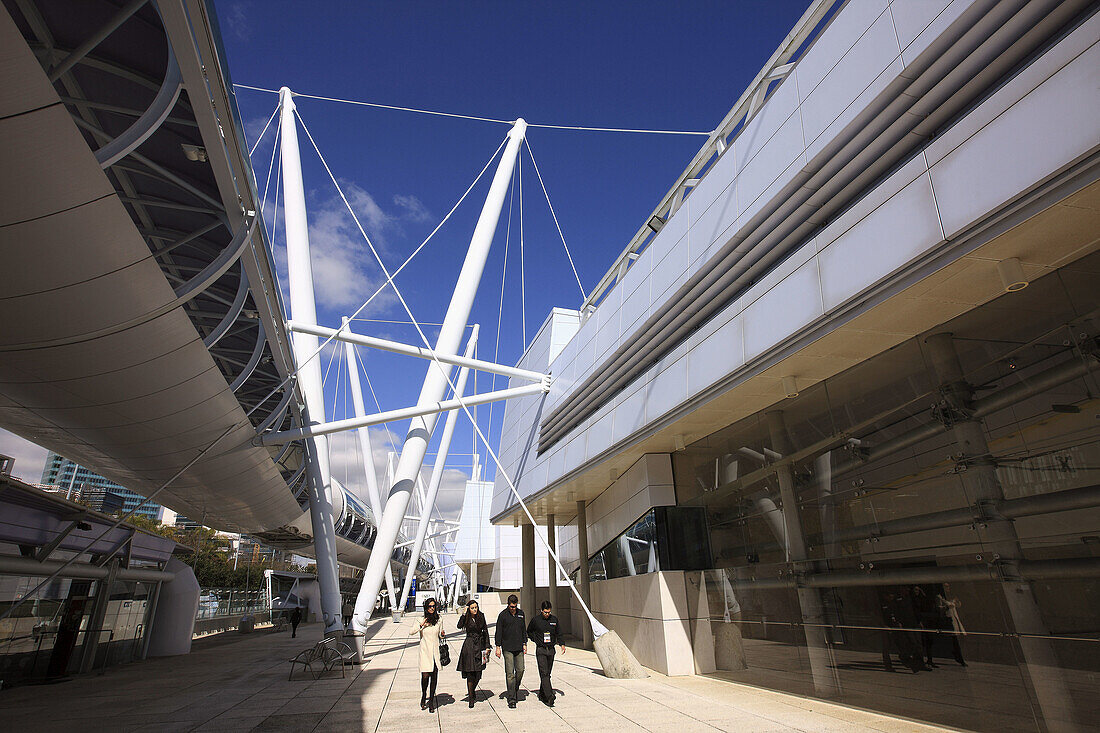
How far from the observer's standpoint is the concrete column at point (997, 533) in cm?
595

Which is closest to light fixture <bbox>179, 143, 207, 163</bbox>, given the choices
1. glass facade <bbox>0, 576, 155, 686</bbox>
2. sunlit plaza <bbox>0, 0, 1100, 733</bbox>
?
sunlit plaza <bbox>0, 0, 1100, 733</bbox>

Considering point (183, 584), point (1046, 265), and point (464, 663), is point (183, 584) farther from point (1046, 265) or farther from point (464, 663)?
point (1046, 265)

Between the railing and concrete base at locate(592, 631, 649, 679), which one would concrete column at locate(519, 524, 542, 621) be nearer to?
the railing

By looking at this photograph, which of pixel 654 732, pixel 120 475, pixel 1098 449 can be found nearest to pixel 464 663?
pixel 654 732

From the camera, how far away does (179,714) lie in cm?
886

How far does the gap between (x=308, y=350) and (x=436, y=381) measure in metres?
4.05

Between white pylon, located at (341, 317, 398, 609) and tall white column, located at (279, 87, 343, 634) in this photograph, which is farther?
white pylon, located at (341, 317, 398, 609)

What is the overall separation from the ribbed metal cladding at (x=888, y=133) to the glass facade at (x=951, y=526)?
214cm

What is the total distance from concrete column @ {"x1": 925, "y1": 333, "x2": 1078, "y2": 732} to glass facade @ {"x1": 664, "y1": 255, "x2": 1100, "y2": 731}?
0.01m

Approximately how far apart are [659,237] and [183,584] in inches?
730

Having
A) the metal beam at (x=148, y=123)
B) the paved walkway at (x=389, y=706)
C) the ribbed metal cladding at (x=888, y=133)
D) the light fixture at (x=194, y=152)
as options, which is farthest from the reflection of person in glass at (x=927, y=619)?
the light fixture at (x=194, y=152)

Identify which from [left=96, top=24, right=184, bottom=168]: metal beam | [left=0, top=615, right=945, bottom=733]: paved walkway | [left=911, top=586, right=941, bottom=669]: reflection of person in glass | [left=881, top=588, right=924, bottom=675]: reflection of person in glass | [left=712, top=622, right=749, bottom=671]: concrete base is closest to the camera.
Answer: [left=96, top=24, right=184, bottom=168]: metal beam

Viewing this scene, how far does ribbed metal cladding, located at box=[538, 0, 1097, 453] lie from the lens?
605cm

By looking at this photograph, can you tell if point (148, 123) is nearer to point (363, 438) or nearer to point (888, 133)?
point (888, 133)
